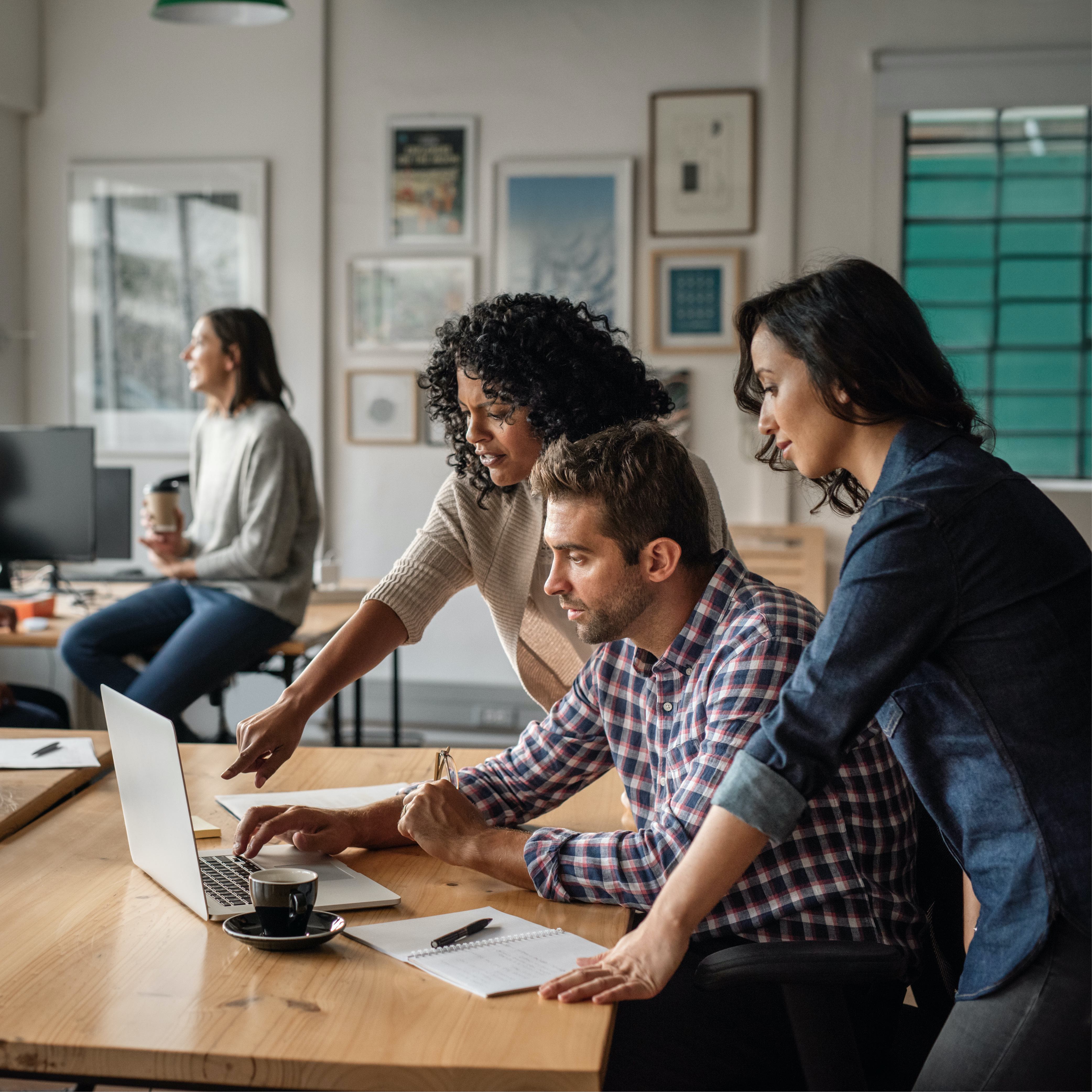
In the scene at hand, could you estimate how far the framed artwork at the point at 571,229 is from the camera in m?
4.82

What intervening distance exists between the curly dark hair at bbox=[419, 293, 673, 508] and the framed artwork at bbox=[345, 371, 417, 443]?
300cm

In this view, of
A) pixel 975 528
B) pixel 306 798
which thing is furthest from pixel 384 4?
pixel 975 528

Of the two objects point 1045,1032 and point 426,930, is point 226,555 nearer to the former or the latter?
point 426,930

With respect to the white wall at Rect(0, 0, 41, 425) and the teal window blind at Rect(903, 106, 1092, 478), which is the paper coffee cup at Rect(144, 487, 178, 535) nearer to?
the white wall at Rect(0, 0, 41, 425)

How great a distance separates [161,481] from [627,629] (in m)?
2.47

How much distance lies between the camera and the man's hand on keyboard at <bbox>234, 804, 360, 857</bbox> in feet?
5.08

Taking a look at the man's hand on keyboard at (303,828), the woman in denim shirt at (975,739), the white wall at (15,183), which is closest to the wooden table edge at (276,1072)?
the woman in denim shirt at (975,739)

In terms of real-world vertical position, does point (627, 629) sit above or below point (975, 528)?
below

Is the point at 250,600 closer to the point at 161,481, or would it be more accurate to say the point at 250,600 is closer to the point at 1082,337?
the point at 161,481

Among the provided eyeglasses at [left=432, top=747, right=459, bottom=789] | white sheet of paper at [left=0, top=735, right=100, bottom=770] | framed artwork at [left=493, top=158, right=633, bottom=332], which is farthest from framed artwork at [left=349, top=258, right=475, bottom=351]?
eyeglasses at [left=432, top=747, right=459, bottom=789]

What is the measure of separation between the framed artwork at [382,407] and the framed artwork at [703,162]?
122 cm

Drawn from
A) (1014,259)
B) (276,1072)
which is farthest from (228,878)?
(1014,259)

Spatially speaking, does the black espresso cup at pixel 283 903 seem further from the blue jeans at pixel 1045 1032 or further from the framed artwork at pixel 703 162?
the framed artwork at pixel 703 162

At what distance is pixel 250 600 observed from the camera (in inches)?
135
